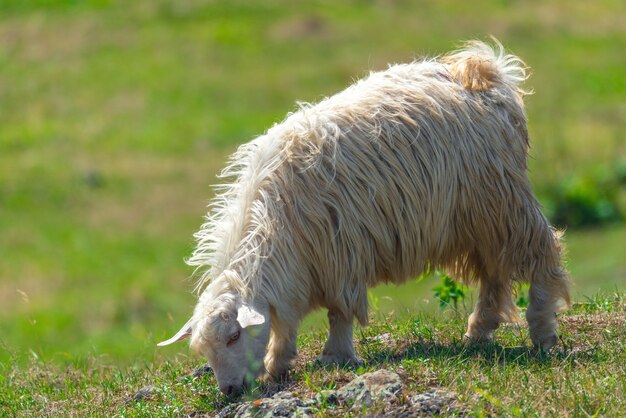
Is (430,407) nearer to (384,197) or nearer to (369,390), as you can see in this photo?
(369,390)

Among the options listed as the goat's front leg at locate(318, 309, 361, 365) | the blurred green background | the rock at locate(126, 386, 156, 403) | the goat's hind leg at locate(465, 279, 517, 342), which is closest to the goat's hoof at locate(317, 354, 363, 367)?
the goat's front leg at locate(318, 309, 361, 365)

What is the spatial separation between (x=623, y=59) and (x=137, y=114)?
13.7 m

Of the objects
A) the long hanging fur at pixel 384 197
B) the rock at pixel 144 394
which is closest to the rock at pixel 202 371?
the rock at pixel 144 394

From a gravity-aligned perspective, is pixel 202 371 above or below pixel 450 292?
above

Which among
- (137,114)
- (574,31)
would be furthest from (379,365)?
(574,31)

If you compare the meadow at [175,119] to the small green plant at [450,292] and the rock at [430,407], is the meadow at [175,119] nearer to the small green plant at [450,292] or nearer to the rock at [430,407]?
the small green plant at [450,292]

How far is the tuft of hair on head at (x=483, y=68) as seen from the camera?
325 inches

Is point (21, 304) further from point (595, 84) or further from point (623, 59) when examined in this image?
point (623, 59)

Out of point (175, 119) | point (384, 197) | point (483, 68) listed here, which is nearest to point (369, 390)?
point (384, 197)

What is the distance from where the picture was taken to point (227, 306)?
7.36m

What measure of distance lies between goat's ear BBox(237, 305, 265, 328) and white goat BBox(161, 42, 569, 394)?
3 cm

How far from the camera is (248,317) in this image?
7129 millimetres

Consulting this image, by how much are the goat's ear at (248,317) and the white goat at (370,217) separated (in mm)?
30

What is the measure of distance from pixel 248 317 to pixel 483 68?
2.59 m
